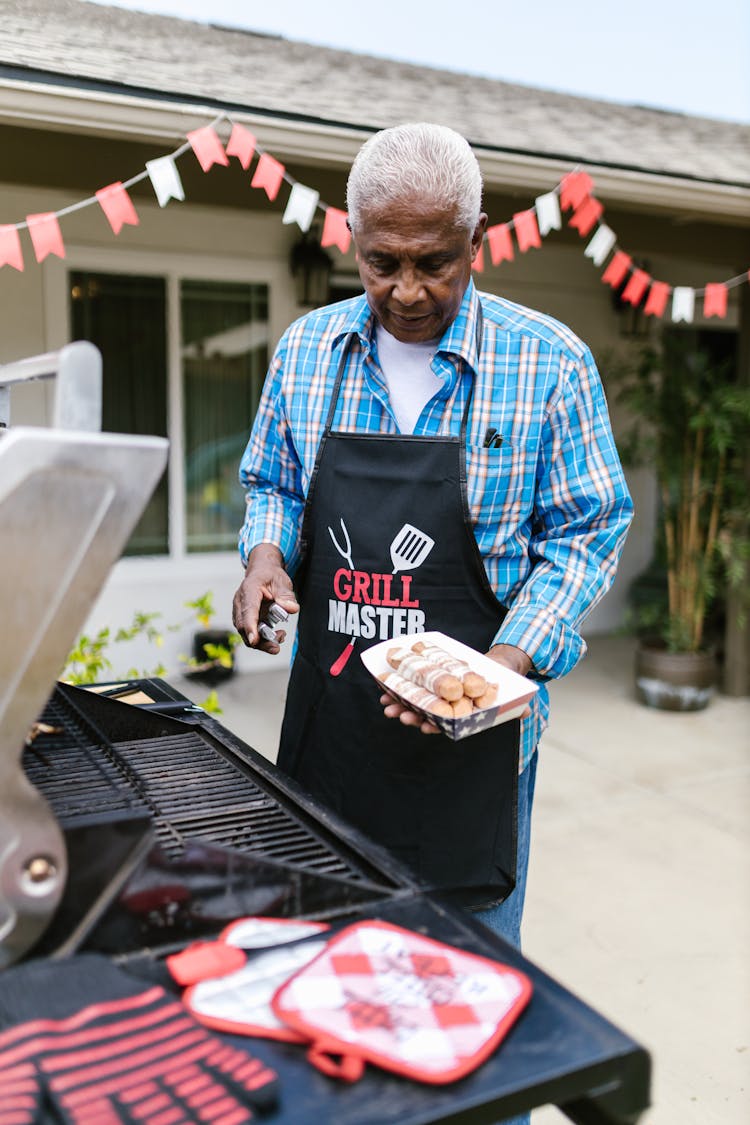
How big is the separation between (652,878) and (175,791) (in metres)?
2.71

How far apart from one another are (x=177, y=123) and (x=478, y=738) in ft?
10.2

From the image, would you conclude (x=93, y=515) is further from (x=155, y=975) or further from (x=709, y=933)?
(x=709, y=933)

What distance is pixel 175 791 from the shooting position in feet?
4.33

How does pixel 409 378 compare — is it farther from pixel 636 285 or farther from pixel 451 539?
pixel 636 285

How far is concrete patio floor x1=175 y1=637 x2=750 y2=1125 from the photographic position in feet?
8.54

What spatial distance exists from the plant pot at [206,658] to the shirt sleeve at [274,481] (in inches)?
148

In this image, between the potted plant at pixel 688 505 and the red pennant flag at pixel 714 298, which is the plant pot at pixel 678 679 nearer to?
the potted plant at pixel 688 505

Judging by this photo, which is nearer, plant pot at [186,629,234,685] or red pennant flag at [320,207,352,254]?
red pennant flag at [320,207,352,254]

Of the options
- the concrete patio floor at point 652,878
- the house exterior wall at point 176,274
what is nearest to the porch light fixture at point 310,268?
the house exterior wall at point 176,274

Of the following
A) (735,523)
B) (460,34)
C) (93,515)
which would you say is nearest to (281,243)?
(735,523)

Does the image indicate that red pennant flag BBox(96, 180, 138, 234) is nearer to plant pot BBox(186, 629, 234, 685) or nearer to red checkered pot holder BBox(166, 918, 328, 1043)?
plant pot BBox(186, 629, 234, 685)

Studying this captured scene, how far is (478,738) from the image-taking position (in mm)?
1697

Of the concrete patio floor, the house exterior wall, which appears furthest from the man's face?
the house exterior wall

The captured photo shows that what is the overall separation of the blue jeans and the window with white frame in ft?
13.9
